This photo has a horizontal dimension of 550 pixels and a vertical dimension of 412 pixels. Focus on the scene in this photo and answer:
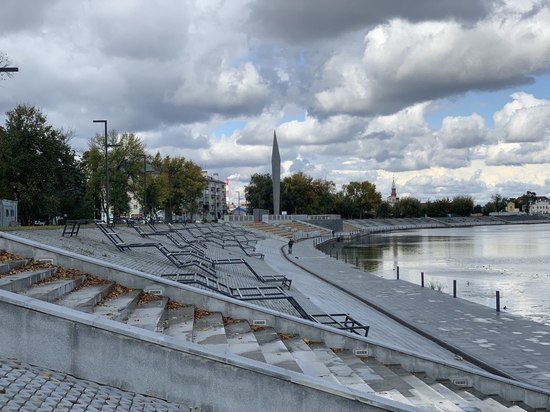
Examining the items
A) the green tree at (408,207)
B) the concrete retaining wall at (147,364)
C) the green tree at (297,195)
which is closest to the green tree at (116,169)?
the concrete retaining wall at (147,364)

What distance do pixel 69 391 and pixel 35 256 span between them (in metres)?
5.14

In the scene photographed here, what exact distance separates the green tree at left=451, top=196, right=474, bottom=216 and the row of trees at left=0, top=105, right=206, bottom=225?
442ft

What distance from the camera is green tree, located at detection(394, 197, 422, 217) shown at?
171m

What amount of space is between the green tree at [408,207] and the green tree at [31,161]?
13091 cm

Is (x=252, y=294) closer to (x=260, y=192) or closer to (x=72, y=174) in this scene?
(x=72, y=174)

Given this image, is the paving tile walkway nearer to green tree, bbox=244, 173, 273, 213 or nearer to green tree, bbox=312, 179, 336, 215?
green tree, bbox=244, 173, 273, 213

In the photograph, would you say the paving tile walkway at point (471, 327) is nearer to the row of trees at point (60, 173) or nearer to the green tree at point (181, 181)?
the row of trees at point (60, 173)

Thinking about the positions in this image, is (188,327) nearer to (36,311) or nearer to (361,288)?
(36,311)

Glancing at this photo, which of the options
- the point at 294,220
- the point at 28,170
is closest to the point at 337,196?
the point at 294,220

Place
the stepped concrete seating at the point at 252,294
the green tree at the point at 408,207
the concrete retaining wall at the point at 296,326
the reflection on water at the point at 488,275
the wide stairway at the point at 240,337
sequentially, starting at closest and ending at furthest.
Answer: the wide stairway at the point at 240,337 → the concrete retaining wall at the point at 296,326 → the stepped concrete seating at the point at 252,294 → the reflection on water at the point at 488,275 → the green tree at the point at 408,207

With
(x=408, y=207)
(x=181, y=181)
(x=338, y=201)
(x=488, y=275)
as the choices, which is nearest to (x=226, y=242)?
(x=488, y=275)

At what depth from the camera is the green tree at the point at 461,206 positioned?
187125 millimetres

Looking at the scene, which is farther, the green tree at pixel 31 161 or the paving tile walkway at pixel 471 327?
the green tree at pixel 31 161

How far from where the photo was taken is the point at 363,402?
6141 millimetres
